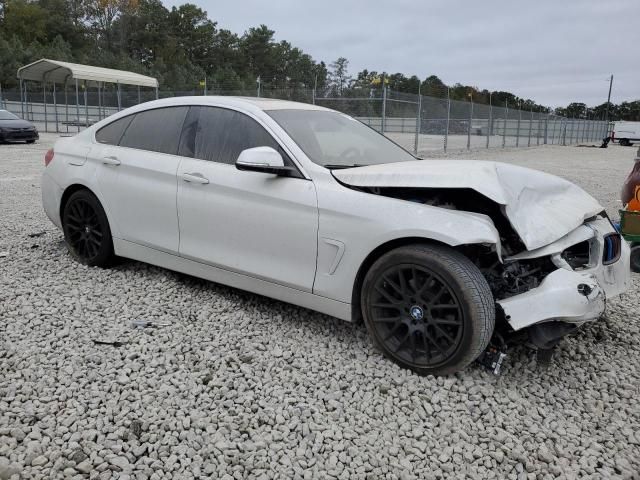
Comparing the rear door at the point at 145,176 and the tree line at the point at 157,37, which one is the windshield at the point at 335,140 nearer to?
the rear door at the point at 145,176

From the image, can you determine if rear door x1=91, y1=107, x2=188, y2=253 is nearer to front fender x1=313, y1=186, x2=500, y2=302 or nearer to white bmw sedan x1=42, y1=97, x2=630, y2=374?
white bmw sedan x1=42, y1=97, x2=630, y2=374

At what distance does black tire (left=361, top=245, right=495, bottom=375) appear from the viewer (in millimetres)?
2908

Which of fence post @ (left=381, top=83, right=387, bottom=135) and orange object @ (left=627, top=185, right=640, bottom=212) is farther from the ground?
fence post @ (left=381, top=83, right=387, bottom=135)

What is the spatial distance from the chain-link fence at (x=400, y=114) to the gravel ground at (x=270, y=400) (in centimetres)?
1284

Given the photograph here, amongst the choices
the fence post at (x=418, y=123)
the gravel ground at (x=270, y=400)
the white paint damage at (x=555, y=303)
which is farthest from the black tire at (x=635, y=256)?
the fence post at (x=418, y=123)

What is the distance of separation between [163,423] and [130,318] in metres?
1.35

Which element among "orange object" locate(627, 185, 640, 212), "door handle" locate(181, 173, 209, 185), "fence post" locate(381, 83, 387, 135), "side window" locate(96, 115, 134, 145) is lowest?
"orange object" locate(627, 185, 640, 212)

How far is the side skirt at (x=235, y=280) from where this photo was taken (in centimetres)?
344

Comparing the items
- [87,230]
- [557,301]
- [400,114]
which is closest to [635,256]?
[557,301]

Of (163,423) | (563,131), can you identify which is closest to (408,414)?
(163,423)

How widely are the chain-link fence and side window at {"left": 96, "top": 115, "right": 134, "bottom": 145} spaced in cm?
1168

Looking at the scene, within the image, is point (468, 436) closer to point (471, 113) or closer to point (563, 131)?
point (471, 113)

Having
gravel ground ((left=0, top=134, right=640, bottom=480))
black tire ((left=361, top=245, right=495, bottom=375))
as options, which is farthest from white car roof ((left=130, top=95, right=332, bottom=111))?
black tire ((left=361, top=245, right=495, bottom=375))

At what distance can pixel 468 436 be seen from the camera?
2676mm
